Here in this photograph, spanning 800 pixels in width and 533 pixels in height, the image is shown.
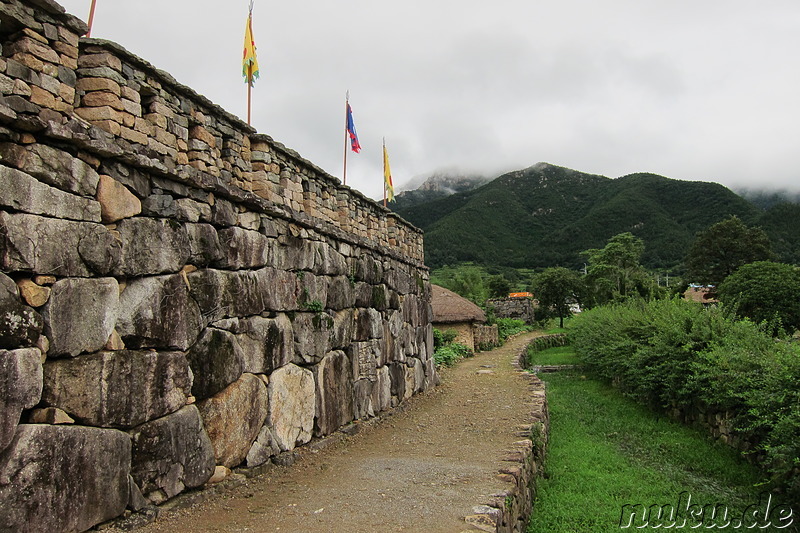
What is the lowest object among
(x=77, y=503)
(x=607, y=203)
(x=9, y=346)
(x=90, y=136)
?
(x=77, y=503)

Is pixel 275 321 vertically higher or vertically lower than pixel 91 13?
lower

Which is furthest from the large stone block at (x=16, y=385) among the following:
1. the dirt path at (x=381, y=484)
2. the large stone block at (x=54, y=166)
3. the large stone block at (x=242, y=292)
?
the large stone block at (x=242, y=292)

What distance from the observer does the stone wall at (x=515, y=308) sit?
141 ft

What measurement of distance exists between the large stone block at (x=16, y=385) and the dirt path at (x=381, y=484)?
123 cm

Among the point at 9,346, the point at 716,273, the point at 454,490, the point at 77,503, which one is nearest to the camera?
the point at 9,346

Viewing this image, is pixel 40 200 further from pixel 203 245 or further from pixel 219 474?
pixel 219 474

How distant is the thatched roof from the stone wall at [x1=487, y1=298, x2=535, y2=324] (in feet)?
64.3

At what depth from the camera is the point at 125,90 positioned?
4.32 meters

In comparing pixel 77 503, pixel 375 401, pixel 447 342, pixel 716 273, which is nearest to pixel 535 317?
pixel 716 273

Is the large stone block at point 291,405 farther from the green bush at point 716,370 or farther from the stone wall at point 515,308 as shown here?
the stone wall at point 515,308

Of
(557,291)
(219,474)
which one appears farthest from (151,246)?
(557,291)

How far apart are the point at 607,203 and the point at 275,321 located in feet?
251

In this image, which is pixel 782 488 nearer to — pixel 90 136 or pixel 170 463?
pixel 170 463

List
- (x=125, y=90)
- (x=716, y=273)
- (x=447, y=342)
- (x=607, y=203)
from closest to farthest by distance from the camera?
(x=125, y=90), (x=447, y=342), (x=716, y=273), (x=607, y=203)
